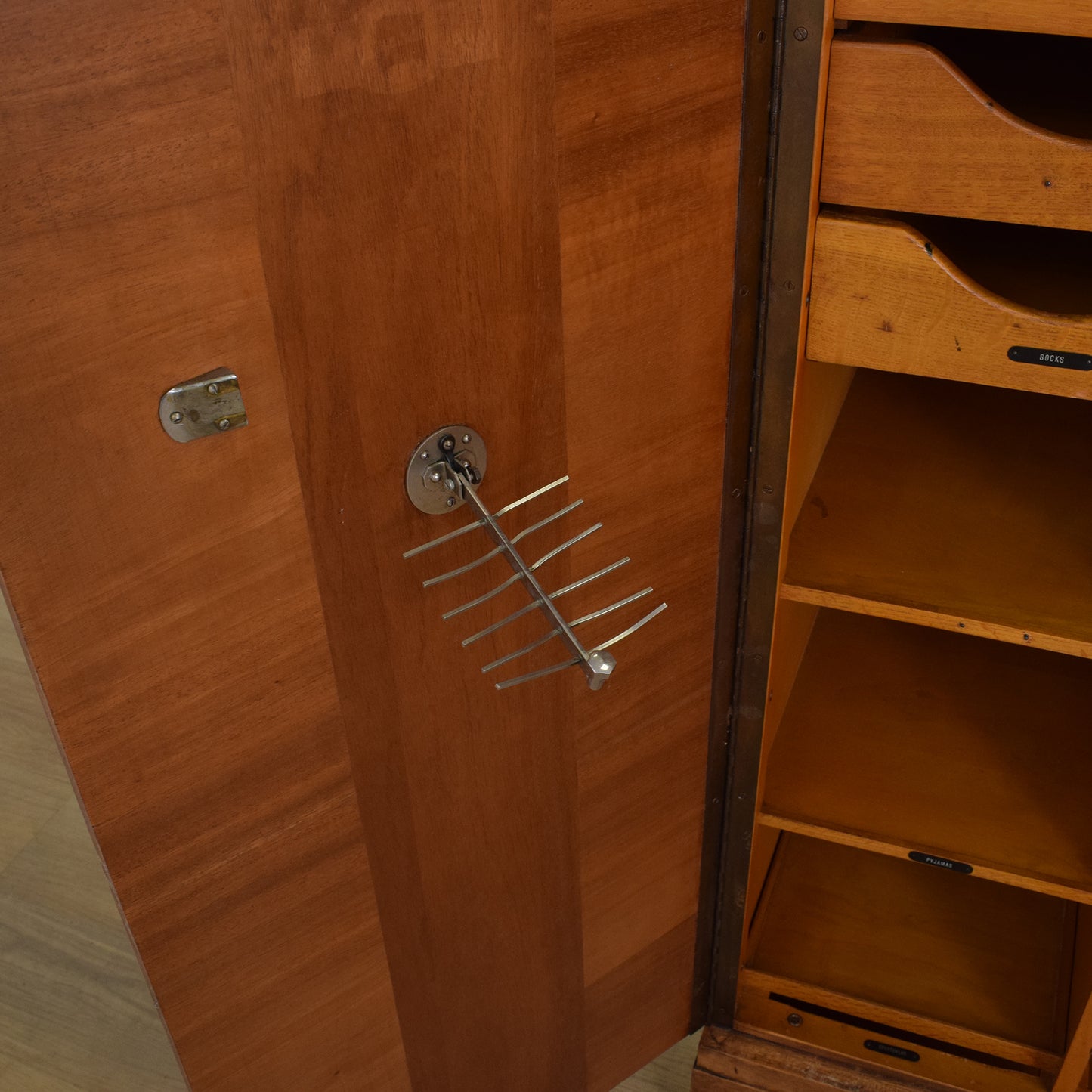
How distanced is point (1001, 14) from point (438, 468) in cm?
37

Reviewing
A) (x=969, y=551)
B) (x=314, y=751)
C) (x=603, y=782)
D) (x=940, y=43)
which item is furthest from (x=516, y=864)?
(x=940, y=43)

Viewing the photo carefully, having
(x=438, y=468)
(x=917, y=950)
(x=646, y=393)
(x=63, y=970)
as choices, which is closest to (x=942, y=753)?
(x=917, y=950)

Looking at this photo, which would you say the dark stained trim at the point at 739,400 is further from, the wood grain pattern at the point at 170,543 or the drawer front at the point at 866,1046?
the wood grain pattern at the point at 170,543

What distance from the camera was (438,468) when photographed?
2.09 feet

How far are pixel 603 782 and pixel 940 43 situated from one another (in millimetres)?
611

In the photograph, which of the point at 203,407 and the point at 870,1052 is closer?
the point at 203,407

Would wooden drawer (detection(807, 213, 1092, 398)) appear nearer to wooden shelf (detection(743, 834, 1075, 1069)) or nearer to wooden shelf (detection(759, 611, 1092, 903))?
wooden shelf (detection(759, 611, 1092, 903))

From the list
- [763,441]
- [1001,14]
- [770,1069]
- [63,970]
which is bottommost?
[63,970]

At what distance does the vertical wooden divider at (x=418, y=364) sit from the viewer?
0.51m

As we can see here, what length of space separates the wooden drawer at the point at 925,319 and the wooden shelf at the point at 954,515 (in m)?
0.19

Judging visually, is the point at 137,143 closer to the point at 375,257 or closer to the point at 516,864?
the point at 375,257

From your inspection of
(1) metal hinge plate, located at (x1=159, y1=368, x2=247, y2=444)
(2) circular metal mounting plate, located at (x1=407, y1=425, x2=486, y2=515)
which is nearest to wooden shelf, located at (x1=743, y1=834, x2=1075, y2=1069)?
(2) circular metal mounting plate, located at (x1=407, y1=425, x2=486, y2=515)

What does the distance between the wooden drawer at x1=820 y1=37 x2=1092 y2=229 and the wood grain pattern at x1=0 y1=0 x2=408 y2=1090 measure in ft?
1.19

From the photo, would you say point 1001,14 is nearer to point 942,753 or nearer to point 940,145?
point 940,145
